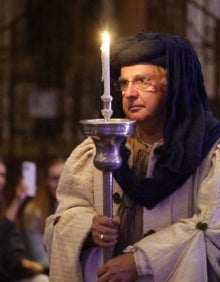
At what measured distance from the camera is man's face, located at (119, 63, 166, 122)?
219cm

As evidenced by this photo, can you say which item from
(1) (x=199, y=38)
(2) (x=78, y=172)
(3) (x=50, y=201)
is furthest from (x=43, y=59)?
(2) (x=78, y=172)

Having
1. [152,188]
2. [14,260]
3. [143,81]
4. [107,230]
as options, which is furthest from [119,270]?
[14,260]

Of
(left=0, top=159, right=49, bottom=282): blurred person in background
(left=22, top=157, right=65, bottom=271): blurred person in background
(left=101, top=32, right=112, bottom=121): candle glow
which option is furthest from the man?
(left=22, top=157, right=65, bottom=271): blurred person in background

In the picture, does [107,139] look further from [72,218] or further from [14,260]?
[14,260]

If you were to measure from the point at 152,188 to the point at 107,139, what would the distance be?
31cm

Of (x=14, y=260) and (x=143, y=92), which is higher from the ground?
(x=143, y=92)

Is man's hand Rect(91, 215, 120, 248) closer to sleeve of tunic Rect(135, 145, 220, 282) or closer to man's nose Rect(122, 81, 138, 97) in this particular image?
sleeve of tunic Rect(135, 145, 220, 282)

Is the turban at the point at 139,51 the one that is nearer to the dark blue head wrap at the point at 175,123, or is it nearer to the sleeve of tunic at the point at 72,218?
the dark blue head wrap at the point at 175,123

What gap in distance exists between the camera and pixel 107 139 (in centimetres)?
191

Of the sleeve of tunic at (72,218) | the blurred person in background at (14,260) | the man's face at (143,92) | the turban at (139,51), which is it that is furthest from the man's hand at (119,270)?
the blurred person in background at (14,260)

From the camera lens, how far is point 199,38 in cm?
780

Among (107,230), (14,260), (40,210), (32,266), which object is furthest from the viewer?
(40,210)

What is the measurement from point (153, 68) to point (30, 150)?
5394 mm

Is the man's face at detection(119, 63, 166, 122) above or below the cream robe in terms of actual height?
above
